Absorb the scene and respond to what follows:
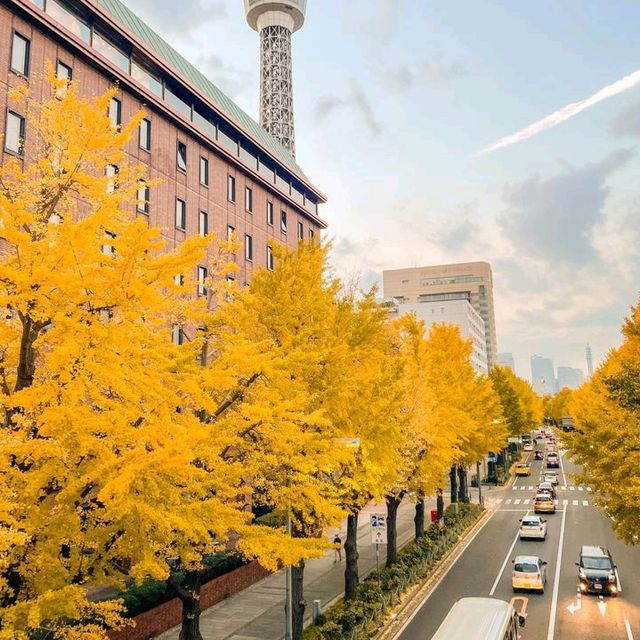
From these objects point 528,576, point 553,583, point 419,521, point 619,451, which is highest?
point 619,451

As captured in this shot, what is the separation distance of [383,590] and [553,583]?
8639 millimetres

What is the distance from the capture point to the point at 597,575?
22.8 meters

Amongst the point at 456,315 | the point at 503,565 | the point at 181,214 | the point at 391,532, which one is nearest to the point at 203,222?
the point at 181,214

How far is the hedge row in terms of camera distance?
17.1m

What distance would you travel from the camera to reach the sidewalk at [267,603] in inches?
773

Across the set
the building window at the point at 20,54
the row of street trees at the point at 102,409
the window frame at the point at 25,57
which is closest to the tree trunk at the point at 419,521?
the row of street trees at the point at 102,409

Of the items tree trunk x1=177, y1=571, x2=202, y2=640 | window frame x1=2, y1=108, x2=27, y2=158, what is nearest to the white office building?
window frame x1=2, y1=108, x2=27, y2=158

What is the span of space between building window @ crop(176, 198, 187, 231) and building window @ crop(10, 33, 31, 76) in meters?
10.6

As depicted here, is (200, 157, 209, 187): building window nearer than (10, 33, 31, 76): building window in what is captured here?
No

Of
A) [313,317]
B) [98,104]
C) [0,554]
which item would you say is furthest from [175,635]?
[98,104]

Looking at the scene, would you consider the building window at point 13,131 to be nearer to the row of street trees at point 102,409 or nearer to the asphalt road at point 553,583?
the row of street trees at point 102,409

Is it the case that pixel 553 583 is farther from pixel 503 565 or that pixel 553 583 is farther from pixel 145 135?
pixel 145 135

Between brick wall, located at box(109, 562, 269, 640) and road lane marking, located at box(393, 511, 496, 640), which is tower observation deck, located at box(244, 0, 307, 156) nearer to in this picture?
road lane marking, located at box(393, 511, 496, 640)

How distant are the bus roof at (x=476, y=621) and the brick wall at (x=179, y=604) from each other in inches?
388
